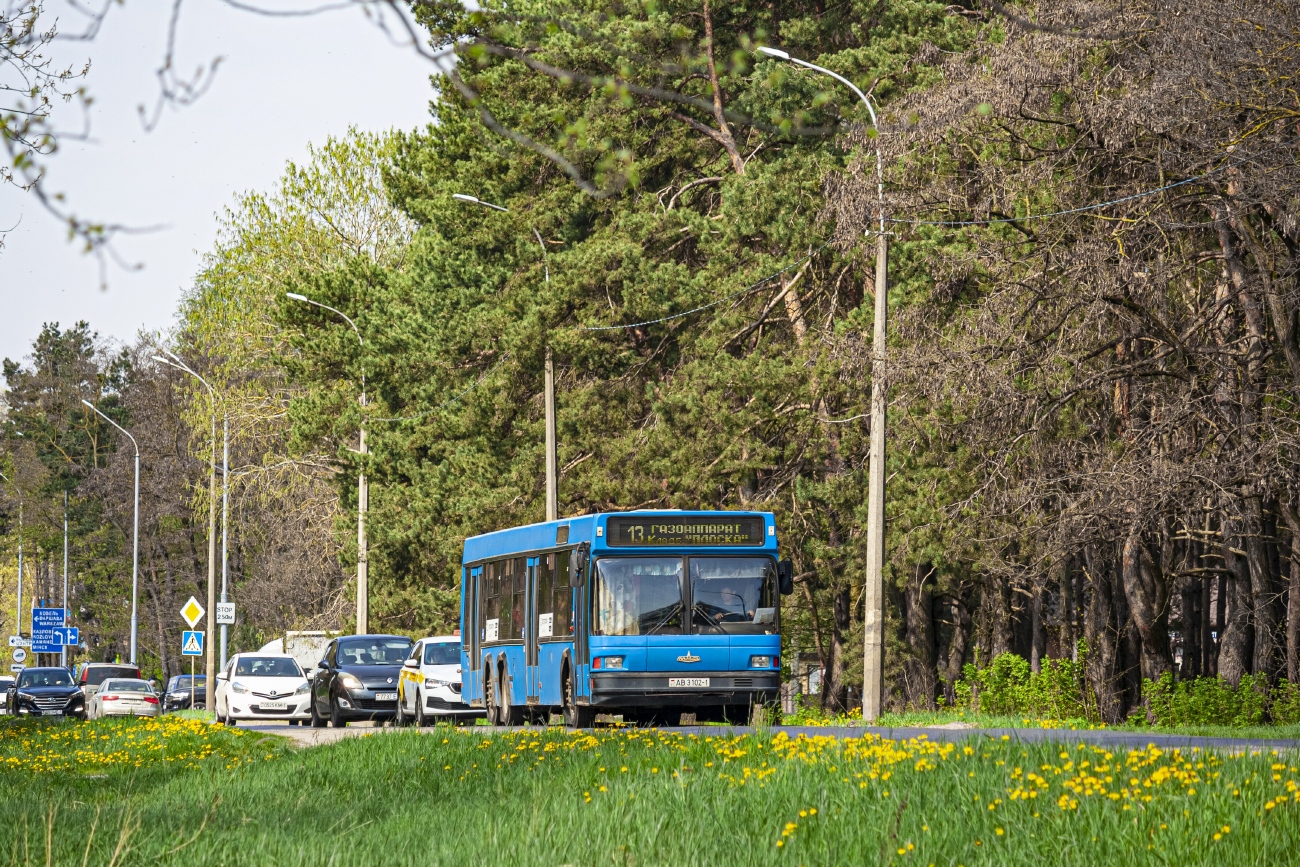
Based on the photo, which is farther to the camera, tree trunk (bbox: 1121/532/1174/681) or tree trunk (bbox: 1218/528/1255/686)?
tree trunk (bbox: 1218/528/1255/686)

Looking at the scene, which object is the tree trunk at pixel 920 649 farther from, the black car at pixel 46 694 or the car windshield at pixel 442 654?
the black car at pixel 46 694

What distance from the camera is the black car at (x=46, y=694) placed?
47.0m

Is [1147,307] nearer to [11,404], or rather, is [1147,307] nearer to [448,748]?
[448,748]

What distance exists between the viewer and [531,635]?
86.1 ft

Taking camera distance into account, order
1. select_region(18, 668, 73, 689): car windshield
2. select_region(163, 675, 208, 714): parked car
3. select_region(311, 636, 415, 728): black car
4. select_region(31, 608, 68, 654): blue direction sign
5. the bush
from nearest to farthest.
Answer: the bush, select_region(311, 636, 415, 728): black car, select_region(18, 668, 73, 689): car windshield, select_region(163, 675, 208, 714): parked car, select_region(31, 608, 68, 654): blue direction sign

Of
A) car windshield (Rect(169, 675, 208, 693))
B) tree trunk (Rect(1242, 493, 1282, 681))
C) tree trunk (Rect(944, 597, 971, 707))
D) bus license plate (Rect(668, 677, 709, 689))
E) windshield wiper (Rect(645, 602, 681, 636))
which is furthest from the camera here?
car windshield (Rect(169, 675, 208, 693))

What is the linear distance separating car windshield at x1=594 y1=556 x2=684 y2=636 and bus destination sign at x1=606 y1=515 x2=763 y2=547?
0.25 m

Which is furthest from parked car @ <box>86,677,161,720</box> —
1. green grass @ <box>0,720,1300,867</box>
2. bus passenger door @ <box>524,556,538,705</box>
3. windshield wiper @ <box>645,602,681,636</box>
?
green grass @ <box>0,720,1300,867</box>

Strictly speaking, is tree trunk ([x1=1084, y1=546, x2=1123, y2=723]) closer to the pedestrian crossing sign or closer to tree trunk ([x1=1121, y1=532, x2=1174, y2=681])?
tree trunk ([x1=1121, y1=532, x2=1174, y2=681])

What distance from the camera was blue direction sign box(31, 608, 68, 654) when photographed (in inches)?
2849

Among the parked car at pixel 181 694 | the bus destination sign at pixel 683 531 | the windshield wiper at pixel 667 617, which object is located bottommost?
the parked car at pixel 181 694

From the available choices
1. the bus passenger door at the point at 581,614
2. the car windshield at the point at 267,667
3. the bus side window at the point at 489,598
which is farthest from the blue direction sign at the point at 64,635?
the bus passenger door at the point at 581,614

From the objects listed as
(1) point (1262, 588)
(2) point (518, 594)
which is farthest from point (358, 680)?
(1) point (1262, 588)

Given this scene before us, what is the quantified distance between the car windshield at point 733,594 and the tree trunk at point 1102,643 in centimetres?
797
